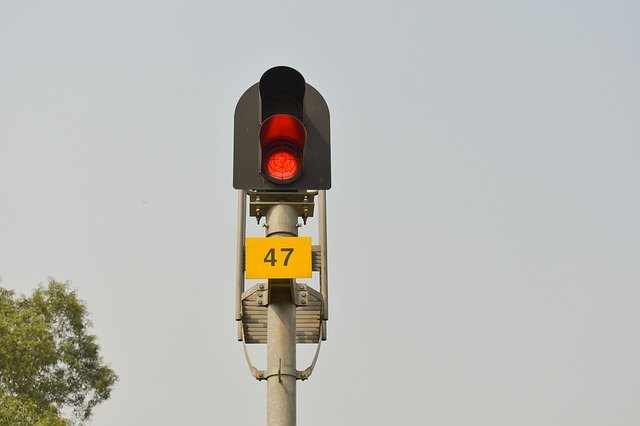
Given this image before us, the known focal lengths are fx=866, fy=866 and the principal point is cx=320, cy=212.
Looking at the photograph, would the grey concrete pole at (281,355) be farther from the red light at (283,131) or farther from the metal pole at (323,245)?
the red light at (283,131)

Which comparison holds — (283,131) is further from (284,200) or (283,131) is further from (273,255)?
(273,255)

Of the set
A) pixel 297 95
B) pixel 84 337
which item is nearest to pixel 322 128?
pixel 297 95

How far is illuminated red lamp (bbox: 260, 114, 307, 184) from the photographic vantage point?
3.96 meters

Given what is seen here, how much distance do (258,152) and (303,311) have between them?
3.07ft

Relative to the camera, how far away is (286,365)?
3725 millimetres

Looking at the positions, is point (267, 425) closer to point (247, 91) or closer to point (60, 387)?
point (247, 91)

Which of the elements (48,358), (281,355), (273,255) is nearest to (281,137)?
(273,255)

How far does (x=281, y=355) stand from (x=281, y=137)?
0.99m

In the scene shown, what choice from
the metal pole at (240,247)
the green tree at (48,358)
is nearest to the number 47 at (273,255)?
the metal pole at (240,247)

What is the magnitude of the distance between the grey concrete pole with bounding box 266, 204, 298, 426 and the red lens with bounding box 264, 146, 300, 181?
1.72 ft

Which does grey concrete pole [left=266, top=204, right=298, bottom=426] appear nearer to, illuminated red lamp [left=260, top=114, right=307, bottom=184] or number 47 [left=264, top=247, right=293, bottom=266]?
number 47 [left=264, top=247, right=293, bottom=266]

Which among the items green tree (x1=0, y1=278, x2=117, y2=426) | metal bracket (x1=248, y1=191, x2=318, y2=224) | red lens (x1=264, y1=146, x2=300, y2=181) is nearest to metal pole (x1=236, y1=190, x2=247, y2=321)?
metal bracket (x1=248, y1=191, x2=318, y2=224)

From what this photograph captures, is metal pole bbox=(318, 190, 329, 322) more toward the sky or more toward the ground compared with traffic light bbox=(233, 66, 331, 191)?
more toward the ground

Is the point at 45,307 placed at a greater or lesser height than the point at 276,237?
greater
